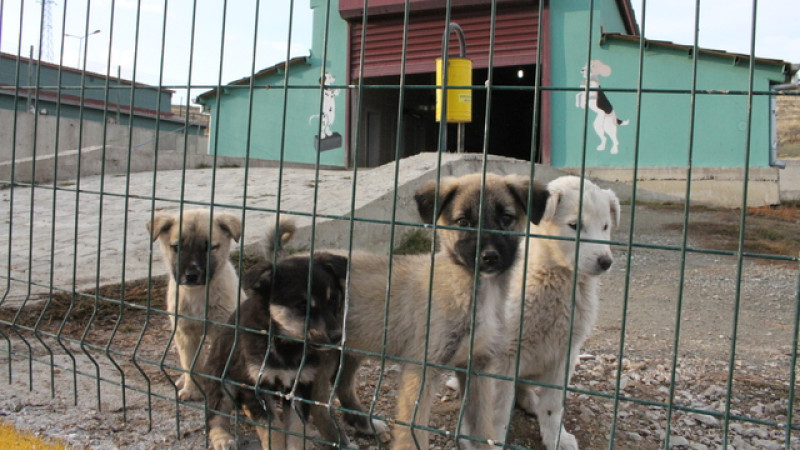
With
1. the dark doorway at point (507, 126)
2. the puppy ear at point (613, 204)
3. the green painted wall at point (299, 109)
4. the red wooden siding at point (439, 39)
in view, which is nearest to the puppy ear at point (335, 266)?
the puppy ear at point (613, 204)

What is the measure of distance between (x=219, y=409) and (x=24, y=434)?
0.90 metres

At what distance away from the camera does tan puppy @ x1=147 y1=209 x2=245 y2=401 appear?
3.78 m

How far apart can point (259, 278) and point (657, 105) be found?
10.5 meters

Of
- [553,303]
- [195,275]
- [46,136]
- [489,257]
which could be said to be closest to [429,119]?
[46,136]

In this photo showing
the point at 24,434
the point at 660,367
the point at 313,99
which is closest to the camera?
the point at 24,434

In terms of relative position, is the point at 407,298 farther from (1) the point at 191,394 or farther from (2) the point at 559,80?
(2) the point at 559,80

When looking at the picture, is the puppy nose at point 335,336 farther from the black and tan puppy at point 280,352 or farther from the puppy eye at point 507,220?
the puppy eye at point 507,220

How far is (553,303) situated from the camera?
11.6ft

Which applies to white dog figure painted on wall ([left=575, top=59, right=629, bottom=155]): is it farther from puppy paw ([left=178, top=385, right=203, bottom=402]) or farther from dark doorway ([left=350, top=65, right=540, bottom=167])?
puppy paw ([left=178, top=385, right=203, bottom=402])

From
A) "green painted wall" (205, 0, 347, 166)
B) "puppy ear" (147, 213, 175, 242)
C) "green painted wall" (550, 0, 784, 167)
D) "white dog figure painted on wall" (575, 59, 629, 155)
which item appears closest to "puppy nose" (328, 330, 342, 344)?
"puppy ear" (147, 213, 175, 242)

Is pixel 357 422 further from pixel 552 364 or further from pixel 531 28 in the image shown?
pixel 531 28

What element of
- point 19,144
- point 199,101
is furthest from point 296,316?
point 19,144

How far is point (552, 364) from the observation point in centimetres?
353

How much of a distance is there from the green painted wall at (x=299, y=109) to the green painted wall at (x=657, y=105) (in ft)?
16.8
